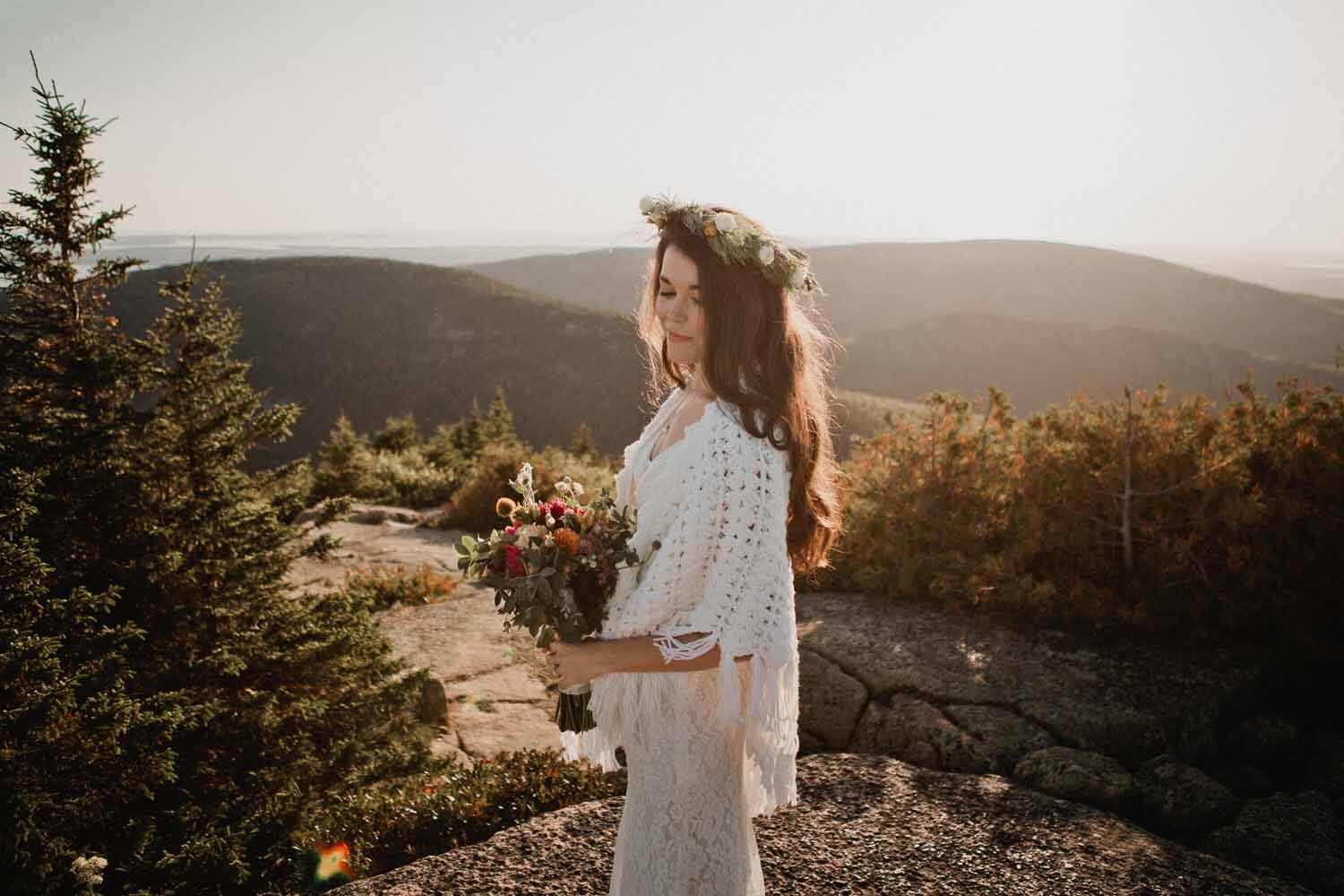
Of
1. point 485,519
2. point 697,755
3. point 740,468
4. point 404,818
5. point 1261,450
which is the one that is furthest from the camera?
point 485,519

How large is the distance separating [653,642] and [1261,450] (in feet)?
17.7

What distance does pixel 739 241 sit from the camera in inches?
75.5

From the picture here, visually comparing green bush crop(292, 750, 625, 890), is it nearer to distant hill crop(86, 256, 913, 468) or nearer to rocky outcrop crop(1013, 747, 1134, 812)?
rocky outcrop crop(1013, 747, 1134, 812)

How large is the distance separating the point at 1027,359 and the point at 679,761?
51.7 meters

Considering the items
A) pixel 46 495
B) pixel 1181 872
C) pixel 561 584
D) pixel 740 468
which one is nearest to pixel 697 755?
pixel 561 584

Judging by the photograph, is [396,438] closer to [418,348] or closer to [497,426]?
[497,426]

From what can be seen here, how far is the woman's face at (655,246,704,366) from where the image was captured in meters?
2.00

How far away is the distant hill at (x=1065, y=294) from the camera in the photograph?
40.8 m

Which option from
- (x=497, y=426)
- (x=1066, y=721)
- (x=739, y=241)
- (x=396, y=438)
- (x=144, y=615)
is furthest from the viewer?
(x=497, y=426)

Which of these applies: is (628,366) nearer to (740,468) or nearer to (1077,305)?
(1077,305)

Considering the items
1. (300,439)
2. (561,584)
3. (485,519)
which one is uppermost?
(561,584)

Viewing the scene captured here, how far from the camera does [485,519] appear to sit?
39.5ft

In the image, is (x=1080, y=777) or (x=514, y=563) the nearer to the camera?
(x=514, y=563)

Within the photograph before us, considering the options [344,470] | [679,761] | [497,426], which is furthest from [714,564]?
[497,426]
